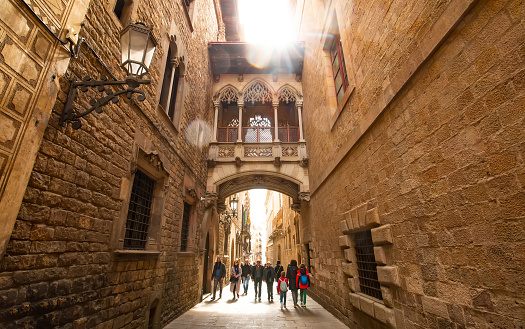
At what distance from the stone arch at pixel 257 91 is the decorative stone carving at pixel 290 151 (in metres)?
2.75

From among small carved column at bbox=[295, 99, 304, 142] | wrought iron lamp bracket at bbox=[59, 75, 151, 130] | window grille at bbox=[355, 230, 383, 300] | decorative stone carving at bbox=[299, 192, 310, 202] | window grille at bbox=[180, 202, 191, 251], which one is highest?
small carved column at bbox=[295, 99, 304, 142]

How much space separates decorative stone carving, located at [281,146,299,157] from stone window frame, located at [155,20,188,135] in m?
4.64

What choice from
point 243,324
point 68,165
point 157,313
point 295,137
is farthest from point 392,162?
point 295,137

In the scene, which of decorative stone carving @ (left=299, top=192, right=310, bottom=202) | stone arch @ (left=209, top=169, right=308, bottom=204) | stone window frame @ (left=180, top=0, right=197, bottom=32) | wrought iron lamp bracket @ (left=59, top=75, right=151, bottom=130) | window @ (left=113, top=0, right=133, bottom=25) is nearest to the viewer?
wrought iron lamp bracket @ (left=59, top=75, right=151, bottom=130)

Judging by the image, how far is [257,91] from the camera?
11211mm

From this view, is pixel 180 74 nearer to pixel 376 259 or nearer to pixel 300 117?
pixel 300 117

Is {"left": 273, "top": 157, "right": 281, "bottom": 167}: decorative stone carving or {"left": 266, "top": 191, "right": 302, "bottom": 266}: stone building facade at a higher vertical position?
{"left": 273, "top": 157, "right": 281, "bottom": 167}: decorative stone carving

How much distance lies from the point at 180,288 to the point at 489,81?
7007 millimetres

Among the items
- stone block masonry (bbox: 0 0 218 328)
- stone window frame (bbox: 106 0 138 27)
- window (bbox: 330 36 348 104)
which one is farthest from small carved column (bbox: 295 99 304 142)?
stone window frame (bbox: 106 0 138 27)

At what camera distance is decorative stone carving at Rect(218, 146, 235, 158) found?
9.86 metres

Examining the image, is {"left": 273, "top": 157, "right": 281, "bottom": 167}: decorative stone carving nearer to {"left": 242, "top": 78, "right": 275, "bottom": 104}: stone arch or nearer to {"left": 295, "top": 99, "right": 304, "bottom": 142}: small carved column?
{"left": 295, "top": 99, "right": 304, "bottom": 142}: small carved column

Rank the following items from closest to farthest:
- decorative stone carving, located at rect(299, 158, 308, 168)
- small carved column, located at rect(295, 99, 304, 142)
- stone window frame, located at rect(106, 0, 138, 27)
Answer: stone window frame, located at rect(106, 0, 138, 27) < decorative stone carving, located at rect(299, 158, 308, 168) < small carved column, located at rect(295, 99, 304, 142)

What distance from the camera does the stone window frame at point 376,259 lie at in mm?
3363

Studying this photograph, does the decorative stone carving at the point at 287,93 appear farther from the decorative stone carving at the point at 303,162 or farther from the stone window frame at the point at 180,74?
the stone window frame at the point at 180,74
